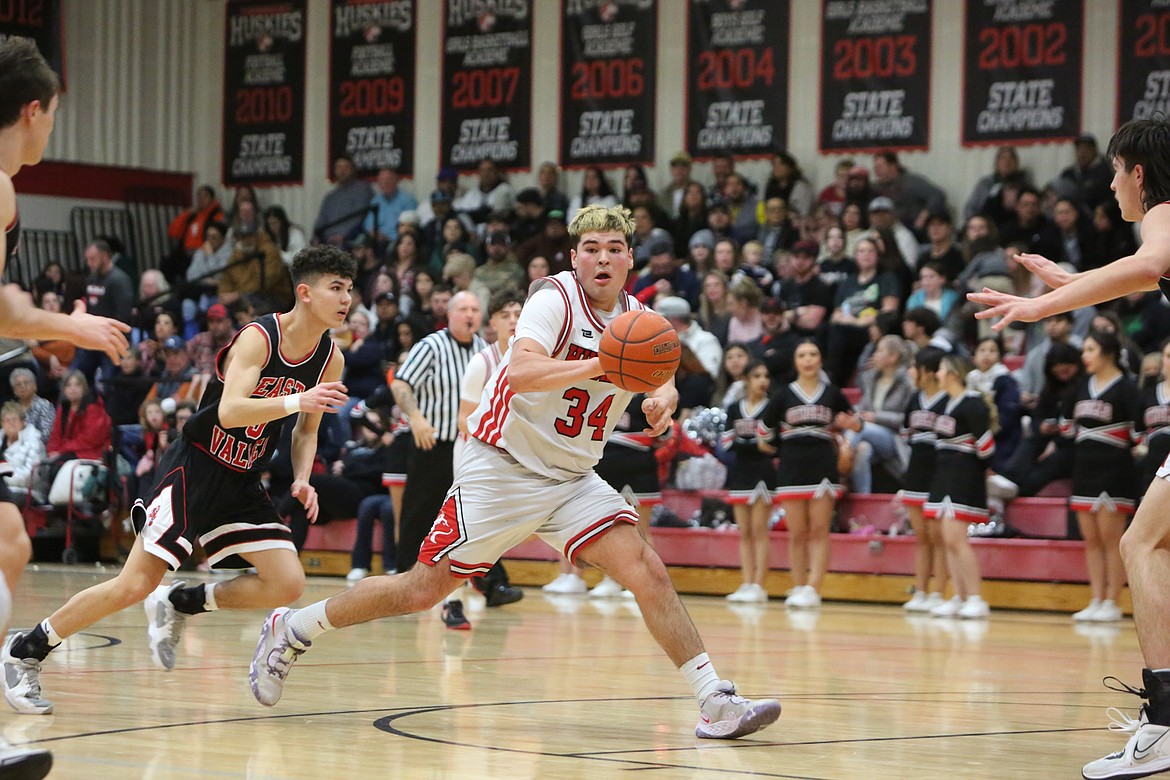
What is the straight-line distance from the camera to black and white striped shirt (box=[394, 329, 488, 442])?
400 inches

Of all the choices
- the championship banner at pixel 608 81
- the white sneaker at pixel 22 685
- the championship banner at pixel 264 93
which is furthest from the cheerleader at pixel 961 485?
the championship banner at pixel 264 93

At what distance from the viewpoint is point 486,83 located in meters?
20.1

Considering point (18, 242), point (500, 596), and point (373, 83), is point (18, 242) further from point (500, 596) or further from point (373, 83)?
point (373, 83)

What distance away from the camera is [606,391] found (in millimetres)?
5566

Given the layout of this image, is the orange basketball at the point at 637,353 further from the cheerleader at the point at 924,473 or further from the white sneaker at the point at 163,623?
the cheerleader at the point at 924,473

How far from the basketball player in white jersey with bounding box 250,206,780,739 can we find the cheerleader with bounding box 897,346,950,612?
6.51m

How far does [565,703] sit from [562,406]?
1.32 metres

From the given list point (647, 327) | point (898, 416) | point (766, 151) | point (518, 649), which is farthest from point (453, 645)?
point (766, 151)

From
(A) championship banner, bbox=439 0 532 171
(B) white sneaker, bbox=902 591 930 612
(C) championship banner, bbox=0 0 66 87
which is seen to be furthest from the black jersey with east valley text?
(C) championship banner, bbox=0 0 66 87

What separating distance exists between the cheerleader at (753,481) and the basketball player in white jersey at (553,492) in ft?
22.3

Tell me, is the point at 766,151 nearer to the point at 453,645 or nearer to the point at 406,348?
the point at 406,348

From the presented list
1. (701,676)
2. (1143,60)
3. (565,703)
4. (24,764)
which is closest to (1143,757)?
(701,676)

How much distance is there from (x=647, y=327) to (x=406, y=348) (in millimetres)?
8554

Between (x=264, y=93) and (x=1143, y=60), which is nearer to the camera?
(x=1143, y=60)
